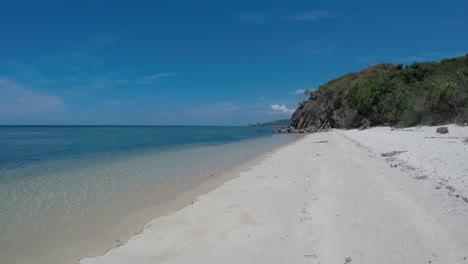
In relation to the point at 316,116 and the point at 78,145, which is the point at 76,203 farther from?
the point at 316,116

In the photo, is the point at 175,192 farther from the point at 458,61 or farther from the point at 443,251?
Answer: the point at 458,61

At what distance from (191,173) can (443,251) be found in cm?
1038

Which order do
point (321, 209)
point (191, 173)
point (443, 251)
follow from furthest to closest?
point (191, 173)
point (321, 209)
point (443, 251)

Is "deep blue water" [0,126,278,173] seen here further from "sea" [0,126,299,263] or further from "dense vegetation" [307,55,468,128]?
"dense vegetation" [307,55,468,128]

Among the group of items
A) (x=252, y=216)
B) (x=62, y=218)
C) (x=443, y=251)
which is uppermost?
(x=443, y=251)

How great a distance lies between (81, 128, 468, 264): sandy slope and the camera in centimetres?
346

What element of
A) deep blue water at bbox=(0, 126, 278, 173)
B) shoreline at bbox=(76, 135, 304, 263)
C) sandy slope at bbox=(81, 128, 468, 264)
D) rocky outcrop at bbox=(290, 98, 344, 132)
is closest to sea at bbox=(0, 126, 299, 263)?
shoreline at bbox=(76, 135, 304, 263)

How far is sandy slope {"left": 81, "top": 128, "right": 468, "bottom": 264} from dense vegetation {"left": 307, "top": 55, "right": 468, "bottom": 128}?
24.8 metres

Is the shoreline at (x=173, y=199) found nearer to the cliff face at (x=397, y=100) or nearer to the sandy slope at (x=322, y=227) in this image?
the sandy slope at (x=322, y=227)

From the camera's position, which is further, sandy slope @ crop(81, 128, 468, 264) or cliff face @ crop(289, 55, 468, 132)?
cliff face @ crop(289, 55, 468, 132)

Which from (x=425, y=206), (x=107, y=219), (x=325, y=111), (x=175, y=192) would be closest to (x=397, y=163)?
(x=425, y=206)

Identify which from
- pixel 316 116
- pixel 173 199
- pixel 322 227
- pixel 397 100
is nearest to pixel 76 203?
pixel 173 199

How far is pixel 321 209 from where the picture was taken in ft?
17.3

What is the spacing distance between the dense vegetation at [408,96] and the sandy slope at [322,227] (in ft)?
81.4
